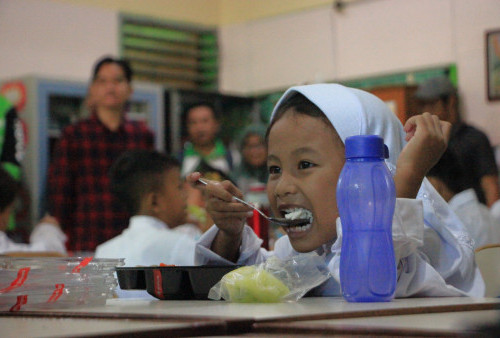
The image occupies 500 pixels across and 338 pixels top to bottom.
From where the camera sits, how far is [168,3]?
694 cm

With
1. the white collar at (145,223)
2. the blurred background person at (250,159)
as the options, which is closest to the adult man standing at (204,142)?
the blurred background person at (250,159)

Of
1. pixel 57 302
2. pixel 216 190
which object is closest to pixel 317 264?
pixel 216 190

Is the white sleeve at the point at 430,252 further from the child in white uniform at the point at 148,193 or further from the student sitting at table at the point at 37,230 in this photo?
the student sitting at table at the point at 37,230

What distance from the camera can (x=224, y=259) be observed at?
174cm

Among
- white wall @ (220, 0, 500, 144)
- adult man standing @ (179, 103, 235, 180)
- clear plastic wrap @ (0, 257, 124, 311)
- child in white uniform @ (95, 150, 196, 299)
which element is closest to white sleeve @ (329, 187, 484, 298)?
clear plastic wrap @ (0, 257, 124, 311)

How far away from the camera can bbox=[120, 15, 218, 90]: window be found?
6.62 meters

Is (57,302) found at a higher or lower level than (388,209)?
lower

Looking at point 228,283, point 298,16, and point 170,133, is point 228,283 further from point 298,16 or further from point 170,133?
point 298,16

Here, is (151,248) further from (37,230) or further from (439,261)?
(37,230)

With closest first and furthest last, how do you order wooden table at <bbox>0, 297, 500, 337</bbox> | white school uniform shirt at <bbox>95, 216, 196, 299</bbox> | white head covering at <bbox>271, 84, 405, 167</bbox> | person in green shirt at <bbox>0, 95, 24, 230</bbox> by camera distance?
wooden table at <bbox>0, 297, 500, 337</bbox>, white head covering at <bbox>271, 84, 405, 167</bbox>, white school uniform shirt at <bbox>95, 216, 196, 299</bbox>, person in green shirt at <bbox>0, 95, 24, 230</bbox>

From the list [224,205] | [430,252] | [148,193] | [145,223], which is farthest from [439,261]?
[148,193]

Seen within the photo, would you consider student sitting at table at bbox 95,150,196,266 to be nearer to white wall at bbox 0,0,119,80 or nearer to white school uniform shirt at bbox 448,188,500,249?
white school uniform shirt at bbox 448,188,500,249

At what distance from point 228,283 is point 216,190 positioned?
0.32 meters

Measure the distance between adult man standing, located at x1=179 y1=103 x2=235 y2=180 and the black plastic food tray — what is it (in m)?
3.99
